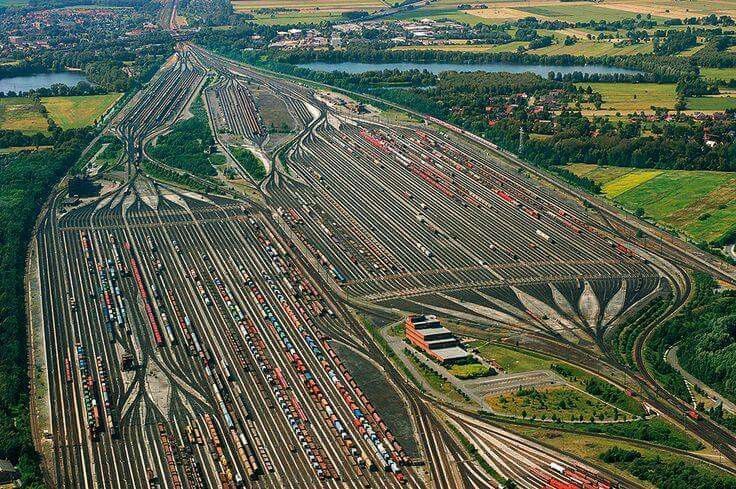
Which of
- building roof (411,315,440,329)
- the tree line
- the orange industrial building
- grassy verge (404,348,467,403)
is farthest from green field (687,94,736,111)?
grassy verge (404,348,467,403)

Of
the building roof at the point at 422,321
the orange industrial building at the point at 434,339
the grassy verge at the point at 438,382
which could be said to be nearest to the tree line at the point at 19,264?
the grassy verge at the point at 438,382

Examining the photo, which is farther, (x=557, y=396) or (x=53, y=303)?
(x=53, y=303)

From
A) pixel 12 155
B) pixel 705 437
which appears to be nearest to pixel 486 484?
pixel 705 437

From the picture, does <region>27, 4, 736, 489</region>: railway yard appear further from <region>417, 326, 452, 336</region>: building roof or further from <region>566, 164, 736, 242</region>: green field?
<region>566, 164, 736, 242</region>: green field

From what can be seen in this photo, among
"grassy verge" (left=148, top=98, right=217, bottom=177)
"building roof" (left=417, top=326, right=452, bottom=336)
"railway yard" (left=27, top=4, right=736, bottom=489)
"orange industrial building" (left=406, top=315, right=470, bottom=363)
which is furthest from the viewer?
"grassy verge" (left=148, top=98, right=217, bottom=177)

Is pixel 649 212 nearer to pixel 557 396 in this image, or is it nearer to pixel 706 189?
pixel 706 189

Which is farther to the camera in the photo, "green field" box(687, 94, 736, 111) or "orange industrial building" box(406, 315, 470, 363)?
"green field" box(687, 94, 736, 111)
